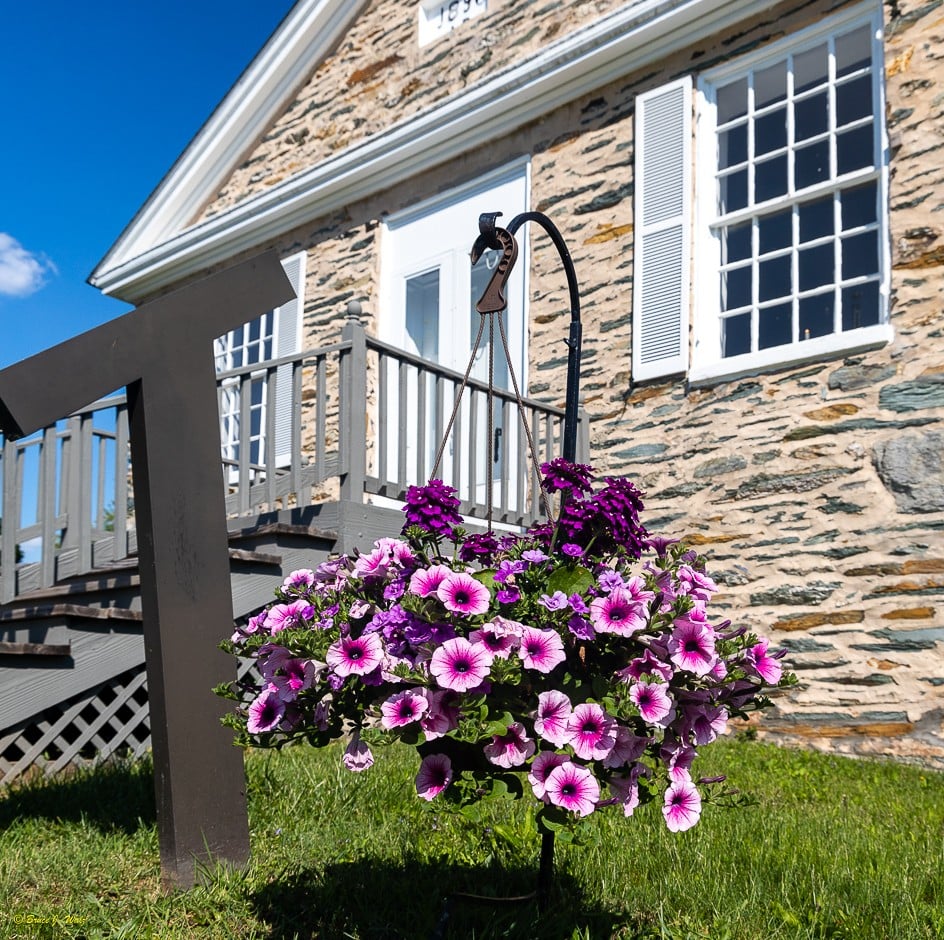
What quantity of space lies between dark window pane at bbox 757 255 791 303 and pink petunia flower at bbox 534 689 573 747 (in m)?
5.14

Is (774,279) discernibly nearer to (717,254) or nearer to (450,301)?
(717,254)

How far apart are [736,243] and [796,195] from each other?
1.89 ft

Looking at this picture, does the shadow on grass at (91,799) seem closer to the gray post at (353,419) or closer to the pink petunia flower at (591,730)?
the gray post at (353,419)

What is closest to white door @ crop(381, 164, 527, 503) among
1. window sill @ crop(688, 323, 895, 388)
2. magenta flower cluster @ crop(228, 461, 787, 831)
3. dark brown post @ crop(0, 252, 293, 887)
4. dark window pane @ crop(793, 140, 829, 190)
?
window sill @ crop(688, 323, 895, 388)

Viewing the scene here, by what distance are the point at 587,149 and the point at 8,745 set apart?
5.21m

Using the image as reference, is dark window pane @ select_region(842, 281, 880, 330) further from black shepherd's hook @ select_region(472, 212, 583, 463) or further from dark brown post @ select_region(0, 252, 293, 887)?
dark brown post @ select_region(0, 252, 293, 887)

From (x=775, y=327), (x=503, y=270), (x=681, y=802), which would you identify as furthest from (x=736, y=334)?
(x=681, y=802)


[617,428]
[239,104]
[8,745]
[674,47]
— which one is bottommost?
[8,745]

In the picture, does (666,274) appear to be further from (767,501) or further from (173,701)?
(173,701)

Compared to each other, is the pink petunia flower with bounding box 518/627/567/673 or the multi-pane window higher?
the multi-pane window

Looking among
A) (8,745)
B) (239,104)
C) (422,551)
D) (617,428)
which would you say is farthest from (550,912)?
(239,104)

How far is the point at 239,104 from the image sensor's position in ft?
32.2

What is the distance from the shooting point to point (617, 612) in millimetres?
2039

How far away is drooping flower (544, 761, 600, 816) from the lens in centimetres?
190
